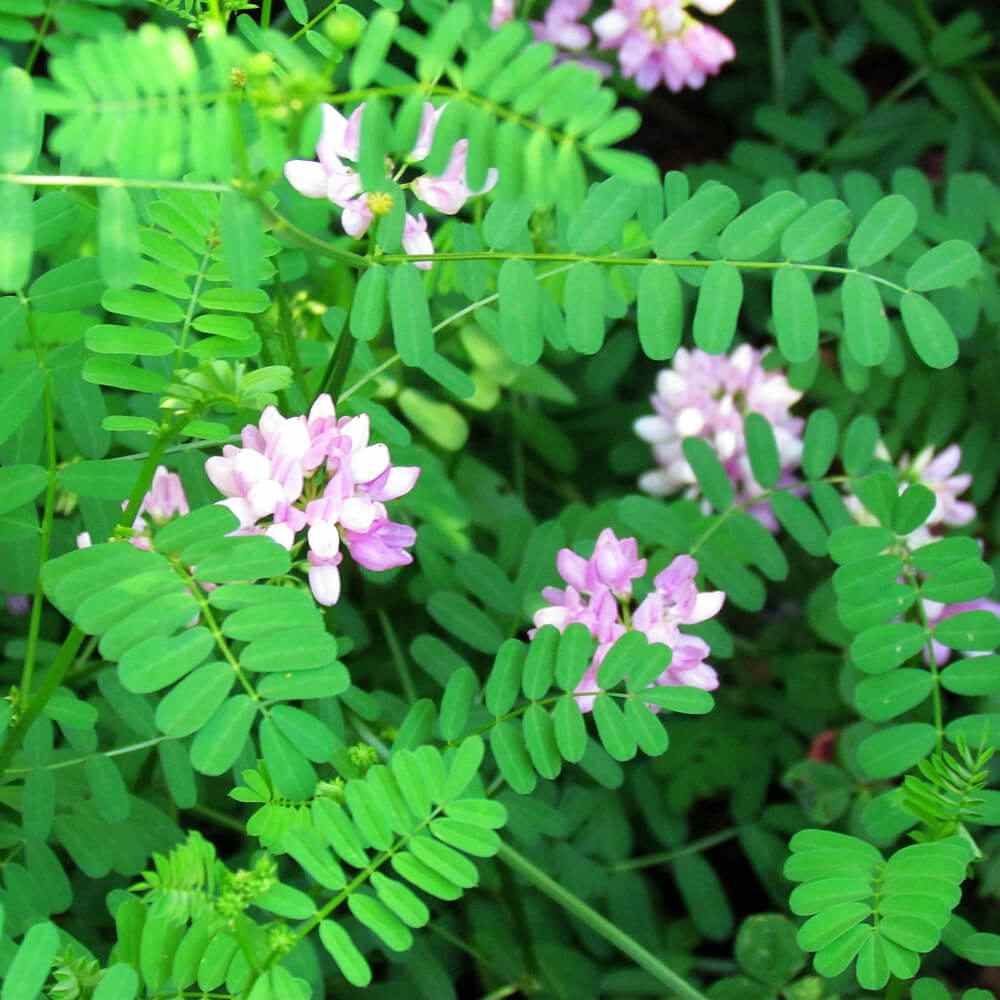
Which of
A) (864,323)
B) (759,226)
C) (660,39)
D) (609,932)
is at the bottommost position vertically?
(609,932)

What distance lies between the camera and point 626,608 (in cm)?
157

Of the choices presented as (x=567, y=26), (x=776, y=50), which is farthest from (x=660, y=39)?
(x=776, y=50)

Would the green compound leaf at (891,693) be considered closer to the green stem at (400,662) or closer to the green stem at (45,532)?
the green stem at (400,662)

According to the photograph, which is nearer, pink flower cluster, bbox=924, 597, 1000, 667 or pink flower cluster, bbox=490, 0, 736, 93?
pink flower cluster, bbox=924, 597, 1000, 667

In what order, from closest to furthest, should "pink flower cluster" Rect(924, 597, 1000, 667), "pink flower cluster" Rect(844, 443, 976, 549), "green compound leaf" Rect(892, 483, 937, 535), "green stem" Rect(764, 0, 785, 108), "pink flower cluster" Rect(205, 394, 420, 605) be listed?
"pink flower cluster" Rect(205, 394, 420, 605) < "green compound leaf" Rect(892, 483, 937, 535) < "pink flower cluster" Rect(924, 597, 1000, 667) < "pink flower cluster" Rect(844, 443, 976, 549) < "green stem" Rect(764, 0, 785, 108)

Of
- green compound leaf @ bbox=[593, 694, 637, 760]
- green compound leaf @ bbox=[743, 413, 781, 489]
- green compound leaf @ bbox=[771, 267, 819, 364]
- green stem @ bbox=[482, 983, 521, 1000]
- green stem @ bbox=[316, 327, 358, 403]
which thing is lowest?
green stem @ bbox=[482, 983, 521, 1000]

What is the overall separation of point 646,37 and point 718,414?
2.11ft

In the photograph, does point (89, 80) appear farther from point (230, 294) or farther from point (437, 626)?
point (437, 626)

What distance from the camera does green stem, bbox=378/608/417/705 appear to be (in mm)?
1886

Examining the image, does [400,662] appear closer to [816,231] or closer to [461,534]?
[461,534]

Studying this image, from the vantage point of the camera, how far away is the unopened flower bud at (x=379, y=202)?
4.47 feet

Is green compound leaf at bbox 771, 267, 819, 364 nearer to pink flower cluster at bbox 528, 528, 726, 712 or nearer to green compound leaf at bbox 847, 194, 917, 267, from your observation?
green compound leaf at bbox 847, 194, 917, 267

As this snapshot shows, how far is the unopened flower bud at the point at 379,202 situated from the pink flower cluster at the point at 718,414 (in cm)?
91

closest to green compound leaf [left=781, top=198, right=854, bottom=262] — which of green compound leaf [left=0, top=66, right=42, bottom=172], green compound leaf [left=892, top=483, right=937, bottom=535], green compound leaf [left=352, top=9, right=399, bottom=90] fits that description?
green compound leaf [left=892, top=483, right=937, bottom=535]
